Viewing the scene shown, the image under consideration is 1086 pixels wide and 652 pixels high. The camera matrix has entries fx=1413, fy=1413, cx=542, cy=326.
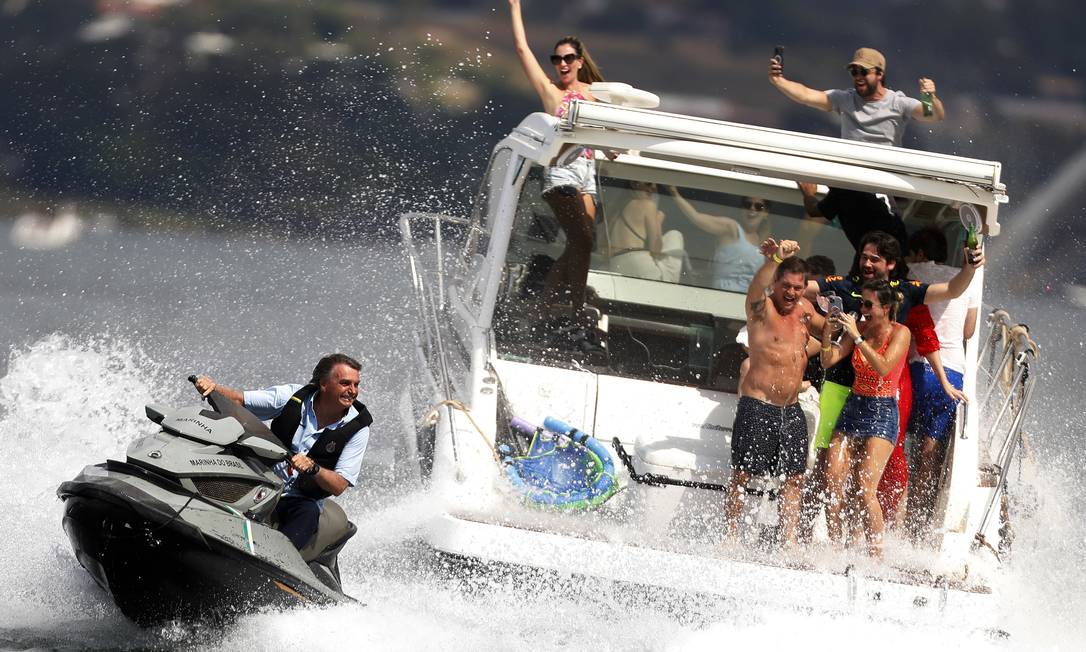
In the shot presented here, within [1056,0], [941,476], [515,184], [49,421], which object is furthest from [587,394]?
[1056,0]

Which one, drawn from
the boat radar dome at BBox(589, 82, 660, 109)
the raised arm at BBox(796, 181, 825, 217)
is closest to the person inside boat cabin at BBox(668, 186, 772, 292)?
the raised arm at BBox(796, 181, 825, 217)

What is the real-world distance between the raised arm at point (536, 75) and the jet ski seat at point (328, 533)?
2.97m

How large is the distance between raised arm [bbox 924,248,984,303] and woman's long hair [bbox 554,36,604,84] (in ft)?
7.51

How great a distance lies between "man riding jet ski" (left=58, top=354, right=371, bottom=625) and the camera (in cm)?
470

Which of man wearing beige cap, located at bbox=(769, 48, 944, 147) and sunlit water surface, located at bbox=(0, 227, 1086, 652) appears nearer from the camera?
sunlit water surface, located at bbox=(0, 227, 1086, 652)

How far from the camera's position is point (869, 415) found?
20.2 ft

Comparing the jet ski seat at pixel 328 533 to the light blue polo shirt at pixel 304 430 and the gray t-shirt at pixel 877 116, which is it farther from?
the gray t-shirt at pixel 877 116

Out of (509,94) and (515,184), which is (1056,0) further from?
(515,184)

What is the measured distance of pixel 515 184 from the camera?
23.2 feet

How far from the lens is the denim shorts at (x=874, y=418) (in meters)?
6.15

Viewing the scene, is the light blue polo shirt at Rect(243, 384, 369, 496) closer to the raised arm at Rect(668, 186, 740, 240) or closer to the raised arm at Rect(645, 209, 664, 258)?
the raised arm at Rect(645, 209, 664, 258)

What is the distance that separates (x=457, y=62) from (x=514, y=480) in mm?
32225

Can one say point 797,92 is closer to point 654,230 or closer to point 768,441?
point 654,230

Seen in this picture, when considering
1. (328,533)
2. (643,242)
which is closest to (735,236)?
(643,242)
